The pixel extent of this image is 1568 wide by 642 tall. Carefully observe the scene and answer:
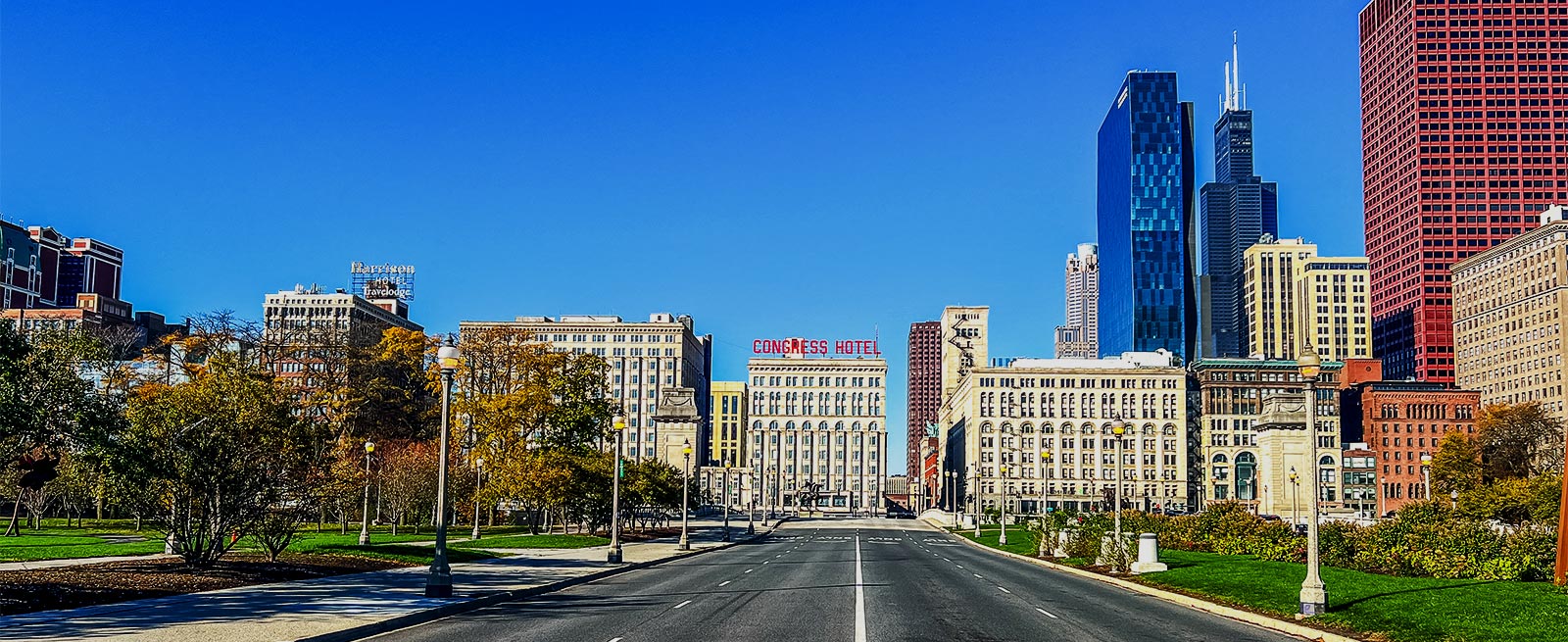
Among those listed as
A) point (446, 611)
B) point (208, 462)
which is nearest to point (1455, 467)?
point (208, 462)

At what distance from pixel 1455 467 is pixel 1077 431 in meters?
79.5

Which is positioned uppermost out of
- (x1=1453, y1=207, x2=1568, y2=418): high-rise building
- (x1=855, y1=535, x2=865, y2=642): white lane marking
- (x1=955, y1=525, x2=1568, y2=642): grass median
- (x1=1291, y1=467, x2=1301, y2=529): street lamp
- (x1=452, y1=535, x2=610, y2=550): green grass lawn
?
(x1=1453, y1=207, x2=1568, y2=418): high-rise building

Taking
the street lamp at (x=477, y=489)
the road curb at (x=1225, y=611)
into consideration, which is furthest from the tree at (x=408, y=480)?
the road curb at (x=1225, y=611)

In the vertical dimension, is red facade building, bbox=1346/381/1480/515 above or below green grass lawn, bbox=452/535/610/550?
above

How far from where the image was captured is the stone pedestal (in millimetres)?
40656

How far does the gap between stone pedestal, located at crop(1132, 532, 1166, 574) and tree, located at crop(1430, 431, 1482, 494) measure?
80.7 m

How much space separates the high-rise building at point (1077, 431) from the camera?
192 meters

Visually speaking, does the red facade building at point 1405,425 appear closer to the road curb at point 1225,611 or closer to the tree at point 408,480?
the tree at point 408,480

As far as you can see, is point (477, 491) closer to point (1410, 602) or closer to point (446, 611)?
point (446, 611)

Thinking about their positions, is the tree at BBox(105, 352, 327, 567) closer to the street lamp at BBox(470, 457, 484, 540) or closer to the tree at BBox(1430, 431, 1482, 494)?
the street lamp at BBox(470, 457, 484, 540)

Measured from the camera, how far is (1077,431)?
19388cm

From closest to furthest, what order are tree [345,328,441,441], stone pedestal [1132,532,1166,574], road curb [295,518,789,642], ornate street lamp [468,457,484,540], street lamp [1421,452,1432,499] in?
road curb [295,518,789,642]
stone pedestal [1132,532,1166,574]
ornate street lamp [468,457,484,540]
street lamp [1421,452,1432,499]
tree [345,328,441,441]

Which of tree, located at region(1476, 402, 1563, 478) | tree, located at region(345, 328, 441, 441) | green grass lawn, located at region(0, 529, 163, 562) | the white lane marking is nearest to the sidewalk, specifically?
the white lane marking

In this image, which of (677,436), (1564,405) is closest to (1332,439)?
(1564,405)
